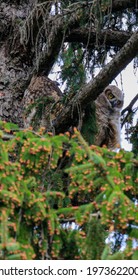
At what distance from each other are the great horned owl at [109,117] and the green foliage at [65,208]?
389 centimetres

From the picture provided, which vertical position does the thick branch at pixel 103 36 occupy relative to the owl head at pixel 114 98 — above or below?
below

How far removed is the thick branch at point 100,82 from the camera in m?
6.17

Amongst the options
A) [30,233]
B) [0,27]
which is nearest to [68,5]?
[0,27]

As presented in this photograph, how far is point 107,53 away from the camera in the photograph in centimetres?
746

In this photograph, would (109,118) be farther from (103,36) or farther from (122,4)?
(122,4)

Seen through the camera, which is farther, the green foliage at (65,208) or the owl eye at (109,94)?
the owl eye at (109,94)

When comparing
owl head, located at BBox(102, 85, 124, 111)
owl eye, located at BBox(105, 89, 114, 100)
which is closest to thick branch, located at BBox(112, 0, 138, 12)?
owl head, located at BBox(102, 85, 124, 111)

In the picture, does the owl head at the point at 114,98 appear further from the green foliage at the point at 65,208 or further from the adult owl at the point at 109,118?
the green foliage at the point at 65,208

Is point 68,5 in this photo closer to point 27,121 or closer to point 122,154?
point 27,121

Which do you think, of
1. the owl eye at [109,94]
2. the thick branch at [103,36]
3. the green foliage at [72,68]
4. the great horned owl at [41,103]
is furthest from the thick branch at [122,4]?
the owl eye at [109,94]

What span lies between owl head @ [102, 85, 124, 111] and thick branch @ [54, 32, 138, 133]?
2.75 meters

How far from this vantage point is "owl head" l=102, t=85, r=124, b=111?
9.36 meters

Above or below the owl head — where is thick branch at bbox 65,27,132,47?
below

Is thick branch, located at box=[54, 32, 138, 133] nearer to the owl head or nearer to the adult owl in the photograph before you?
the adult owl
